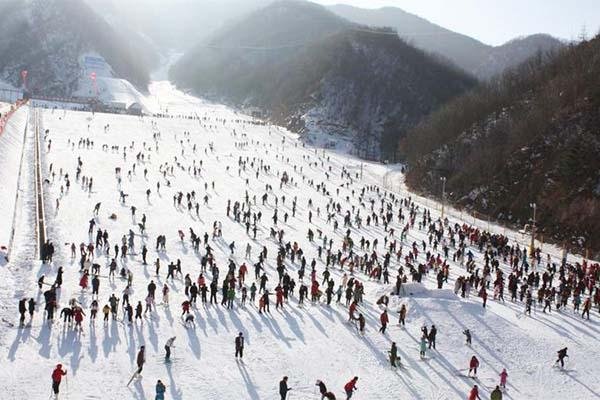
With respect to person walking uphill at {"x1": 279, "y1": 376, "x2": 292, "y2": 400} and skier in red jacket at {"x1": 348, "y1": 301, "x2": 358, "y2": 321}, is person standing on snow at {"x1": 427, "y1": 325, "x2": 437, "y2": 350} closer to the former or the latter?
skier in red jacket at {"x1": 348, "y1": 301, "x2": 358, "y2": 321}

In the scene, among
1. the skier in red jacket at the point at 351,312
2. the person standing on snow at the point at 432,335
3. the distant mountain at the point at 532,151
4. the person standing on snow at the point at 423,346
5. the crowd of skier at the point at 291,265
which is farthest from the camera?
the distant mountain at the point at 532,151

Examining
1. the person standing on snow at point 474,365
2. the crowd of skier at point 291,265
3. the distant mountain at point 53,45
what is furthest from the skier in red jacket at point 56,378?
the distant mountain at point 53,45

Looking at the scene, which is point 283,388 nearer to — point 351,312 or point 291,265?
point 351,312

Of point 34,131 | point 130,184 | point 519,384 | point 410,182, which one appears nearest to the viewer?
point 519,384

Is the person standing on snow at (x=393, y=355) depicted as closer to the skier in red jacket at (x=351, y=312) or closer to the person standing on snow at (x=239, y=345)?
the skier in red jacket at (x=351, y=312)

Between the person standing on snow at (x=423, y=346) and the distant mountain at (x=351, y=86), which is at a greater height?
the distant mountain at (x=351, y=86)

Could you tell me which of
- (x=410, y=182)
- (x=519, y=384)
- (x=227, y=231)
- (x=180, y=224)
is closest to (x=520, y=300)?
(x=519, y=384)

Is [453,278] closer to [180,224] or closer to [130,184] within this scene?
[180,224]

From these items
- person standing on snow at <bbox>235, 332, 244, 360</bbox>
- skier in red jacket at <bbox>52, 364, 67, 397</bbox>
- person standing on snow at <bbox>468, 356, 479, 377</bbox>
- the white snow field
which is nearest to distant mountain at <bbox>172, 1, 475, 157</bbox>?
the white snow field
